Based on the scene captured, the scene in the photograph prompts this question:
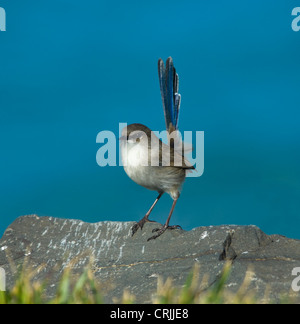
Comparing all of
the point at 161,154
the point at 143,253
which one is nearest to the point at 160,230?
the point at 143,253

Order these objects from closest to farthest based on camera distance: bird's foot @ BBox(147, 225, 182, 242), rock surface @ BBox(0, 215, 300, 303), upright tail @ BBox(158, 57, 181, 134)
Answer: rock surface @ BBox(0, 215, 300, 303) < bird's foot @ BBox(147, 225, 182, 242) < upright tail @ BBox(158, 57, 181, 134)

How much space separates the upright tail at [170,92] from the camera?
22.3 feet

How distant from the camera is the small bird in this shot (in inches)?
249

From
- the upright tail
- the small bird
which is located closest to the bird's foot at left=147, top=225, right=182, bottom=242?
the small bird

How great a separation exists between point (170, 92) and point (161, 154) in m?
0.78

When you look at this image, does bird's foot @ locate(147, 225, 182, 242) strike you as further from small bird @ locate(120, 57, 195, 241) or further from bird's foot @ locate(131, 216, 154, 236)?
bird's foot @ locate(131, 216, 154, 236)

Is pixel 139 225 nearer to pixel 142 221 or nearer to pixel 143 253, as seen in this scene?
pixel 142 221

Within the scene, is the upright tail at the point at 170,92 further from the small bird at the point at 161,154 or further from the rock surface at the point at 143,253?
the rock surface at the point at 143,253

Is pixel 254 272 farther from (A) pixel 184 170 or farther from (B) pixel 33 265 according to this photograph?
(B) pixel 33 265

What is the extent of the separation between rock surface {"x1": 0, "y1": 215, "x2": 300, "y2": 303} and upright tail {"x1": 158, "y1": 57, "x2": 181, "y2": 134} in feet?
3.75

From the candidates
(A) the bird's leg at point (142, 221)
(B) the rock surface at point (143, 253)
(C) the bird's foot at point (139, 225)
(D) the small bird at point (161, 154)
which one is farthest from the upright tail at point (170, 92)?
(B) the rock surface at point (143, 253)
